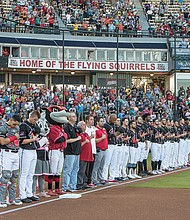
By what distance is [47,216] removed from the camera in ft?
36.0

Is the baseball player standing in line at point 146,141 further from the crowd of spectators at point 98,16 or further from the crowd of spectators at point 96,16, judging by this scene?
the crowd of spectators at point 98,16

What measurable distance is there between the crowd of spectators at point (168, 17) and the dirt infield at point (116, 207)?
35349mm

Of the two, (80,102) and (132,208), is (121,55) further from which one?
(132,208)

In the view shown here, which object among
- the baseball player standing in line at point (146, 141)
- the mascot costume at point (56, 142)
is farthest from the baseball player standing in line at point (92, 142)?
the baseball player standing in line at point (146, 141)

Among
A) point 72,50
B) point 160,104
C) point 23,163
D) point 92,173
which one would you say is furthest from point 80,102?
point 23,163

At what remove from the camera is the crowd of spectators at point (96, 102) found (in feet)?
117

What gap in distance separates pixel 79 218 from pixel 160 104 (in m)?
29.9

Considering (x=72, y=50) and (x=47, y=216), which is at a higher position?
(x=72, y=50)

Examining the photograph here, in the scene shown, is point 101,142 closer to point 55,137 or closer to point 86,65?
point 55,137

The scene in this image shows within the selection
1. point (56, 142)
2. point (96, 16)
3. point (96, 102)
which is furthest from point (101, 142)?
point (96, 16)

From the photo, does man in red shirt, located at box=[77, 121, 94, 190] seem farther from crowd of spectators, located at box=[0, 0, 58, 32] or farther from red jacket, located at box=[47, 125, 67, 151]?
crowd of spectators, located at box=[0, 0, 58, 32]

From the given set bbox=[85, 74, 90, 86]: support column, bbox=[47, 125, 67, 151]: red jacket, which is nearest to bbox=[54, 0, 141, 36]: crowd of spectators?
bbox=[85, 74, 90, 86]: support column

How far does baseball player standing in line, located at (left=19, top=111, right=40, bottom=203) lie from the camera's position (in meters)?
12.6

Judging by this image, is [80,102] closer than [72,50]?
Yes
